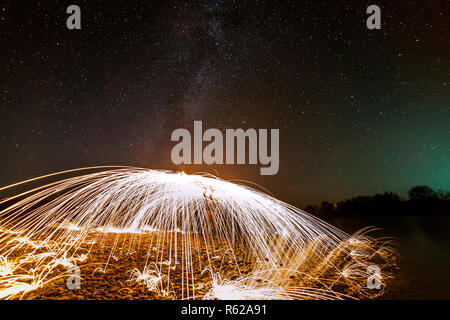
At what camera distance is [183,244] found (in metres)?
8.29

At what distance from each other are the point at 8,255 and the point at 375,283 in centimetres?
927

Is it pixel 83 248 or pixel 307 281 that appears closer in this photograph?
pixel 307 281

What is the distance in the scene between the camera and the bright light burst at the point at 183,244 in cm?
566

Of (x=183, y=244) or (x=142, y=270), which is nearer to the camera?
(x=142, y=270)

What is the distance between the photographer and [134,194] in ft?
26.9

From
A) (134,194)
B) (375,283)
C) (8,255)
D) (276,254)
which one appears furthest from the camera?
(276,254)

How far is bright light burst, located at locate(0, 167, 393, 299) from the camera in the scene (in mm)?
5660

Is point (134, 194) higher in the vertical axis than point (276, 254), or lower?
higher

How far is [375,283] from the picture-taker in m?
6.88
